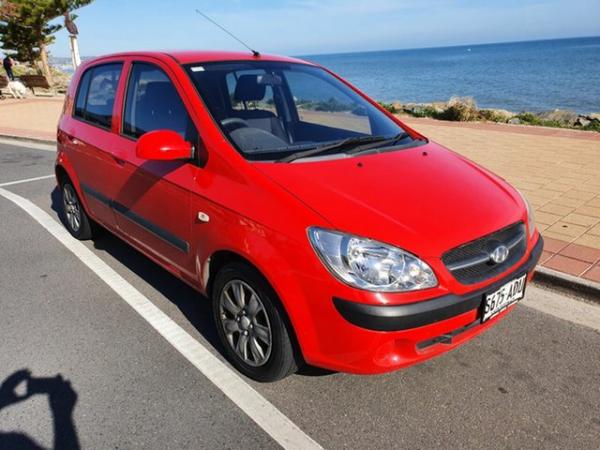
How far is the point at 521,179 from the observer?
6.28m

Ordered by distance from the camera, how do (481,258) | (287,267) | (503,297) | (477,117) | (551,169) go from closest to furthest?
(287,267) → (481,258) → (503,297) → (551,169) → (477,117)

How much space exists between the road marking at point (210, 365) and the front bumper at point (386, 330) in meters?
0.35

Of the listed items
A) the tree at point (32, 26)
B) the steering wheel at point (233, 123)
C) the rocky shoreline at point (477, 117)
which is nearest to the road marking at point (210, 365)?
the steering wheel at point (233, 123)

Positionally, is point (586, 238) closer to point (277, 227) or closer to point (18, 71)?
point (277, 227)

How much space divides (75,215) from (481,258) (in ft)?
12.9

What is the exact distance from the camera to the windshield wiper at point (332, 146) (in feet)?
9.02

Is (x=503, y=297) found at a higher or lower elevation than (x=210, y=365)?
higher

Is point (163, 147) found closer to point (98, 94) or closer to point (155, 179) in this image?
point (155, 179)

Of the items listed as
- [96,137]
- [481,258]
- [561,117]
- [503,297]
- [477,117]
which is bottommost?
[561,117]

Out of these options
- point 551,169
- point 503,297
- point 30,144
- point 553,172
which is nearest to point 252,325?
point 503,297

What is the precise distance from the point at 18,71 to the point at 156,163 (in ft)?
133

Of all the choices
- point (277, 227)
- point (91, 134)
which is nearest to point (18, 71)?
point (91, 134)

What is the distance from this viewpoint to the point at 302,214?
2277 millimetres

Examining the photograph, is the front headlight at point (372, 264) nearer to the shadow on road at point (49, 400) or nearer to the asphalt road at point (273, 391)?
the asphalt road at point (273, 391)
